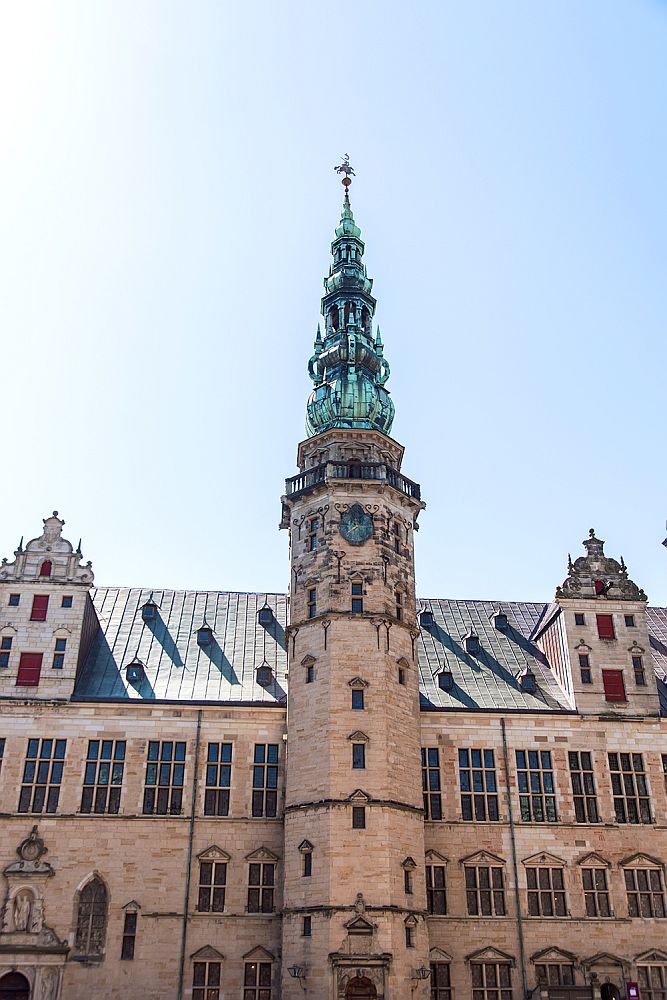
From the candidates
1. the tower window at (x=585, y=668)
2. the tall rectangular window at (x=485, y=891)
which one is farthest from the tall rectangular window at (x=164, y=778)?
the tower window at (x=585, y=668)

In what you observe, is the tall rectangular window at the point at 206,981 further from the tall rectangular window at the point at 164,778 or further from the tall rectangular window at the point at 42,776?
the tall rectangular window at the point at 42,776

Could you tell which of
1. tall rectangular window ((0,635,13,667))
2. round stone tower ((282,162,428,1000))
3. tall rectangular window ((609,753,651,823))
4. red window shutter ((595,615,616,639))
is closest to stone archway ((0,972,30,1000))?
round stone tower ((282,162,428,1000))

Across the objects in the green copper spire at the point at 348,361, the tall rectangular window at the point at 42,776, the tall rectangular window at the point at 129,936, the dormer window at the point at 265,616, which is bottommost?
the tall rectangular window at the point at 129,936

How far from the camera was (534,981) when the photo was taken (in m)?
35.1

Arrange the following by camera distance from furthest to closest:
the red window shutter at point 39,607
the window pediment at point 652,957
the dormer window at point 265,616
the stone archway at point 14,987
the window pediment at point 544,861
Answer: the dormer window at point 265,616 → the red window shutter at point 39,607 → the window pediment at point 544,861 → the window pediment at point 652,957 → the stone archway at point 14,987

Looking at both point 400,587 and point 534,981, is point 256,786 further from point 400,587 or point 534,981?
point 534,981

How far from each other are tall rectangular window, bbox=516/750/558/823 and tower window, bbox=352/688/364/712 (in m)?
7.84

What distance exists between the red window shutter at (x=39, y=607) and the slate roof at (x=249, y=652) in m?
2.98

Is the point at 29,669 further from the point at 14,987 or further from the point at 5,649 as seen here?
the point at 14,987

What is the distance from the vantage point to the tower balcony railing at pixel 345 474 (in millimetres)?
40750

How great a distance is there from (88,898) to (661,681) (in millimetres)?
26706

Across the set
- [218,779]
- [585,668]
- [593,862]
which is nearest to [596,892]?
[593,862]

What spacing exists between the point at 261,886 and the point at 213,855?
85.8 inches

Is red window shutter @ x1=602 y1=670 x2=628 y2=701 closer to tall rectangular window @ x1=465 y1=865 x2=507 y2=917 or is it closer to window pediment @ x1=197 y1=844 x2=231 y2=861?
tall rectangular window @ x1=465 y1=865 x2=507 y2=917
